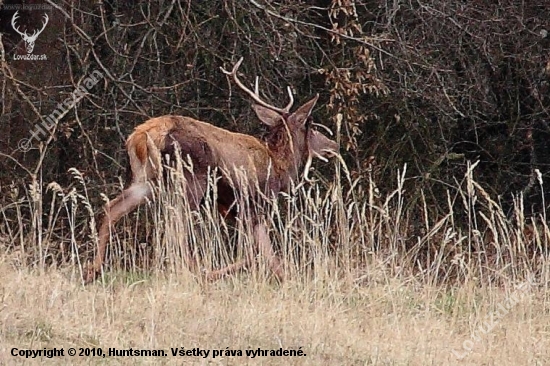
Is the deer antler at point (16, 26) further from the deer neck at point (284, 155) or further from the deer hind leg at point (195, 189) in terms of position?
the deer hind leg at point (195, 189)

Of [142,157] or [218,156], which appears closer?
[142,157]

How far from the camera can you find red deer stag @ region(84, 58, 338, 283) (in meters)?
8.78

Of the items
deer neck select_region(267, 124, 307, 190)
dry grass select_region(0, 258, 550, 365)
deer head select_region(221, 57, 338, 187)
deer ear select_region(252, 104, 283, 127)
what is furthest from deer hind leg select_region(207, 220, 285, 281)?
deer ear select_region(252, 104, 283, 127)

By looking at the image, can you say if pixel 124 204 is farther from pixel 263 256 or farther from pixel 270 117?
pixel 270 117

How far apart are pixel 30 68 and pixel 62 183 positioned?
1.54 meters

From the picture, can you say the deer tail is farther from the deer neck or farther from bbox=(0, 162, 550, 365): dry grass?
the deer neck

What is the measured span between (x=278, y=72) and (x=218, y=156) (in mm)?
3129

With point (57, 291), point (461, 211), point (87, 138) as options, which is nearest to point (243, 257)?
point (57, 291)

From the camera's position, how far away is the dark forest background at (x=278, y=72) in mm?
11508

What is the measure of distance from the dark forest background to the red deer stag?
104cm

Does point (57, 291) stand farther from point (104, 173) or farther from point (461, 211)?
point (461, 211)

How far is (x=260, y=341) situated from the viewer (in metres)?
6.75

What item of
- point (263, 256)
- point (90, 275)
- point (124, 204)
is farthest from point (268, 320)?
point (124, 204)

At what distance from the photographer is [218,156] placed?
30.8ft
